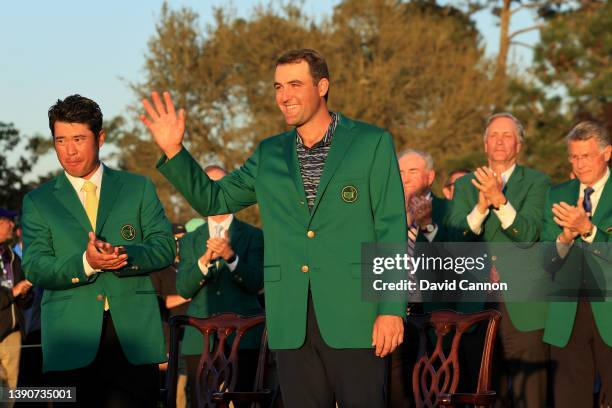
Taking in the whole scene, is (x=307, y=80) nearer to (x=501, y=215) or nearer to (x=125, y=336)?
(x=125, y=336)

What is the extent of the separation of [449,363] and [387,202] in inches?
67.0

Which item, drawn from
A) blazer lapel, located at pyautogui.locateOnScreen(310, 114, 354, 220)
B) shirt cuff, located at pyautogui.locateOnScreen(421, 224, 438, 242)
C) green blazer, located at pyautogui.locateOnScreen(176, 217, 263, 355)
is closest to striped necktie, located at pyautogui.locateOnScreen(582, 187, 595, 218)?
shirt cuff, located at pyautogui.locateOnScreen(421, 224, 438, 242)

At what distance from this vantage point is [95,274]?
248 inches

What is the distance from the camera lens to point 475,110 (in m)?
43.2

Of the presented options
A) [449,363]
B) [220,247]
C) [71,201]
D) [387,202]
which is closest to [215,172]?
[220,247]

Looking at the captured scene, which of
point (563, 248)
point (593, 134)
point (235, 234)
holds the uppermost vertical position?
point (593, 134)

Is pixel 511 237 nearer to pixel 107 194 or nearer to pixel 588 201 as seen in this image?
pixel 588 201

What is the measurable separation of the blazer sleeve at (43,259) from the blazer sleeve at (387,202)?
4.92ft

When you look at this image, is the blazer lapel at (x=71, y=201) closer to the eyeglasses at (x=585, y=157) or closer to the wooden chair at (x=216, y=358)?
the wooden chair at (x=216, y=358)

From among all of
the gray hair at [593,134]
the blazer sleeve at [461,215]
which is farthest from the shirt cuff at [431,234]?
the gray hair at [593,134]

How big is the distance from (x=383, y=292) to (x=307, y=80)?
1000 mm

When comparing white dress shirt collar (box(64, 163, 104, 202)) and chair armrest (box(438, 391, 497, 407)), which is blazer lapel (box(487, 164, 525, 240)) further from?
white dress shirt collar (box(64, 163, 104, 202))

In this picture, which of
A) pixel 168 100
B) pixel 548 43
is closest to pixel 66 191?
pixel 168 100

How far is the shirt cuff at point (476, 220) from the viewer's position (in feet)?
29.6
